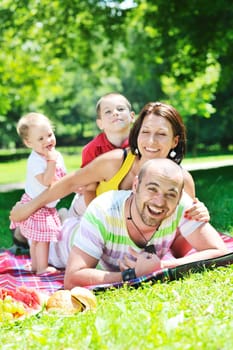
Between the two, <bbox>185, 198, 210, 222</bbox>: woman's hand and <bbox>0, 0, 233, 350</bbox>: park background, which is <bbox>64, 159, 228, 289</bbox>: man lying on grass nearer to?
<bbox>185, 198, 210, 222</bbox>: woman's hand

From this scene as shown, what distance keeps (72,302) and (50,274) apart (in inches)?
63.7

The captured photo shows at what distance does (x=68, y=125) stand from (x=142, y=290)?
58.0m

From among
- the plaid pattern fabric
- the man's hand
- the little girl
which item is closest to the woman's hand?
the plaid pattern fabric

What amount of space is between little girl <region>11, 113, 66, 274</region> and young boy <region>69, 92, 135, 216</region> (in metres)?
0.36

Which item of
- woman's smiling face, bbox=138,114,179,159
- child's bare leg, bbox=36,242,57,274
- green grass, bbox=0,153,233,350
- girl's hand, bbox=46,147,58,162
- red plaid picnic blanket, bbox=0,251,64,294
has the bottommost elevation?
red plaid picnic blanket, bbox=0,251,64,294

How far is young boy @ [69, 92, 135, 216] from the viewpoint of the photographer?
6027mm

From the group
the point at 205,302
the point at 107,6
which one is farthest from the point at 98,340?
the point at 107,6

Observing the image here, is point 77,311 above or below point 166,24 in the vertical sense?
below

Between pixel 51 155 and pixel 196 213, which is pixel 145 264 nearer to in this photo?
pixel 196 213

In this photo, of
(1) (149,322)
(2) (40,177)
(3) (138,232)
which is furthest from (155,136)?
(1) (149,322)

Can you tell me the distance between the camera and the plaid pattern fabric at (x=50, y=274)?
4.52 metres

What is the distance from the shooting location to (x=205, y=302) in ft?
12.0

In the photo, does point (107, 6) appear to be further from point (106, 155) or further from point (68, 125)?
point (68, 125)

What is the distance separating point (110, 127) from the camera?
238 inches
